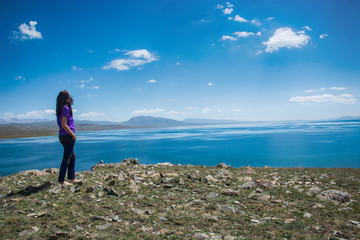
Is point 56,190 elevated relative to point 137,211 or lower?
elevated

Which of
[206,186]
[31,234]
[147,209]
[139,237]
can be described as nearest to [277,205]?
[206,186]

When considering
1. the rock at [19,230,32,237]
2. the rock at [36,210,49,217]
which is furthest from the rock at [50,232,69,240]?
the rock at [36,210,49,217]

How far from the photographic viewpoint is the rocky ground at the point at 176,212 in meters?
4.62

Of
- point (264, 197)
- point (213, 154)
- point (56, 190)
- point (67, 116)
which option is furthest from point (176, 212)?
point (213, 154)

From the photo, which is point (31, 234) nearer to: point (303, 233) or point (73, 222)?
point (73, 222)

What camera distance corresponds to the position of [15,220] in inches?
191

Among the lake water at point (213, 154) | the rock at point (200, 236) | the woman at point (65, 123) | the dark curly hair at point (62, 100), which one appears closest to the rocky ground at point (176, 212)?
the rock at point (200, 236)

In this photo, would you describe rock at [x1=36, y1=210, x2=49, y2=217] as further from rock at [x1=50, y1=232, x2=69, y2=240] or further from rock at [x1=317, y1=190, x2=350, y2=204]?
rock at [x1=317, y1=190, x2=350, y2=204]

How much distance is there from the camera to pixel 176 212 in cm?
584

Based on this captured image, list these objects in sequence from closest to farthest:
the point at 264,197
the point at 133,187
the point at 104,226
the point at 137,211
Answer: the point at 104,226 < the point at 137,211 < the point at 264,197 < the point at 133,187

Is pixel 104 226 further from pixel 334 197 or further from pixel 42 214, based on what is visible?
pixel 334 197

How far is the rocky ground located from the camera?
182 inches

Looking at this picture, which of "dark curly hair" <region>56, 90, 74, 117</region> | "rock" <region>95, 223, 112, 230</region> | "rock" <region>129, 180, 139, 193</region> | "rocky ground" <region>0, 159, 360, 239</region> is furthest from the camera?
"rock" <region>129, 180, 139, 193</region>

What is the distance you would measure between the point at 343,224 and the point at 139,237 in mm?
5207
